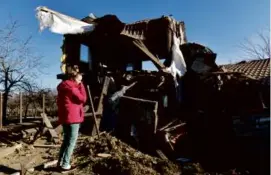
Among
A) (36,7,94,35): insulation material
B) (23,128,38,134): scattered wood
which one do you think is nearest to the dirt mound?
(23,128,38,134): scattered wood

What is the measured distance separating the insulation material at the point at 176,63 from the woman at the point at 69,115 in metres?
6.10

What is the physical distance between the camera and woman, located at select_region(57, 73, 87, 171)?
5465 mm

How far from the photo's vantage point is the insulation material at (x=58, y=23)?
10344 millimetres

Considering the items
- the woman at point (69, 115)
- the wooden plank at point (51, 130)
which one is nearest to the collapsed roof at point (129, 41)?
the wooden plank at point (51, 130)

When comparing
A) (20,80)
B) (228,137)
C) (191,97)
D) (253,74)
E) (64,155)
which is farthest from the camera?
(20,80)

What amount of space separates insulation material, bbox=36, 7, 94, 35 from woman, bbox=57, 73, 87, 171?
18.2 ft

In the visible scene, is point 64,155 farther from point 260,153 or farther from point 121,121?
point 260,153

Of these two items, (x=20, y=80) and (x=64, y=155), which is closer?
(x=64, y=155)

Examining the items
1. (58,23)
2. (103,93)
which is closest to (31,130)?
(103,93)

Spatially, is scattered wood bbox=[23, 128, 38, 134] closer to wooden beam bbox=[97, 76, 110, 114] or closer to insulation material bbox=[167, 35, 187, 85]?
wooden beam bbox=[97, 76, 110, 114]

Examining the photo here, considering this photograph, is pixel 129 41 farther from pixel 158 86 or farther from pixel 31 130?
pixel 31 130

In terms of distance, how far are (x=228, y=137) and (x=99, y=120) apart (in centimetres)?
485

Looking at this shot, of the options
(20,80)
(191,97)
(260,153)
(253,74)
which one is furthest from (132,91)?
(20,80)

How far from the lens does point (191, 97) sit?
12219mm
